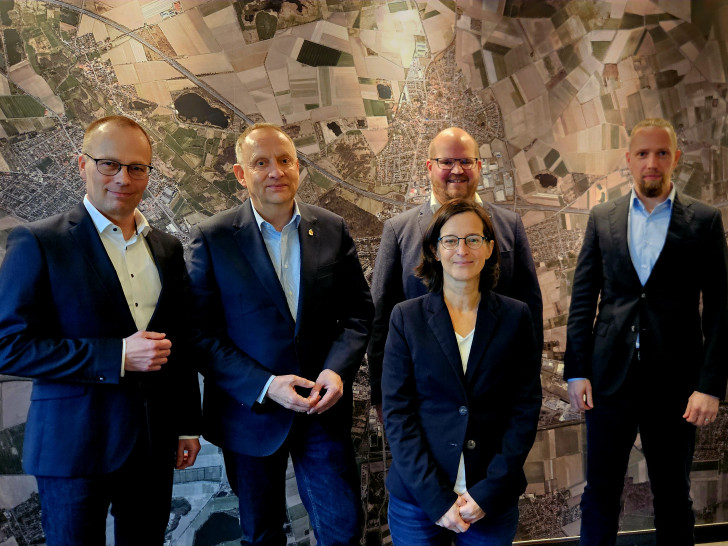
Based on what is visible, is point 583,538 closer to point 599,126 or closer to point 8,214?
point 599,126

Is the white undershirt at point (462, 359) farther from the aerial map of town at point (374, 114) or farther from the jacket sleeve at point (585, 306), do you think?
the aerial map of town at point (374, 114)

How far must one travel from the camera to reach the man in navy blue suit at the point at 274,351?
201cm

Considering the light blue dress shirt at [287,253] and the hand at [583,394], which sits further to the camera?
the hand at [583,394]

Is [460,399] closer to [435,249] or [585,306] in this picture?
[435,249]

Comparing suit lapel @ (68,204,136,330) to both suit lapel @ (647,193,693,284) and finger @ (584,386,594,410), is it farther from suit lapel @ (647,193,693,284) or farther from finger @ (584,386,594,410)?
suit lapel @ (647,193,693,284)

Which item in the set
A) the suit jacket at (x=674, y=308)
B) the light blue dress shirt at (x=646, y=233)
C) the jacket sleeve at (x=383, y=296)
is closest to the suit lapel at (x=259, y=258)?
the jacket sleeve at (x=383, y=296)

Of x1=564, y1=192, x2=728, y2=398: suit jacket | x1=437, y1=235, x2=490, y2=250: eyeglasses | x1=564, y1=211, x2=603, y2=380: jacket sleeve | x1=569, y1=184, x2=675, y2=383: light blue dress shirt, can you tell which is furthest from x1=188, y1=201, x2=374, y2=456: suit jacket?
x1=569, y1=184, x2=675, y2=383: light blue dress shirt

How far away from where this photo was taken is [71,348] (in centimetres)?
177

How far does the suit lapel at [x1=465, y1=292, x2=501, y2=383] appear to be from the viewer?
179 cm

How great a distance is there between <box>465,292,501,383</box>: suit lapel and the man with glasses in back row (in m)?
0.51

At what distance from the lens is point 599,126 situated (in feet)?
9.94

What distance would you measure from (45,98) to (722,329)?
3.15 m

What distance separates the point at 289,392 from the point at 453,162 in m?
1.14

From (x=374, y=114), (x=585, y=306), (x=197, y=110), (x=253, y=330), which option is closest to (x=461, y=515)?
(x=253, y=330)
